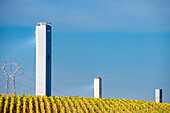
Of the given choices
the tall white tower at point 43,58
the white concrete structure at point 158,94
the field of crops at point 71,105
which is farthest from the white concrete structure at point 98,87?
the field of crops at point 71,105

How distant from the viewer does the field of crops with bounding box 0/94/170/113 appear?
604 inches

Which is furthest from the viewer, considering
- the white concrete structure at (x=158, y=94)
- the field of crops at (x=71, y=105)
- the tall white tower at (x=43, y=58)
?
the white concrete structure at (x=158, y=94)

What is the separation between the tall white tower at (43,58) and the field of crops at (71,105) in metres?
5.84

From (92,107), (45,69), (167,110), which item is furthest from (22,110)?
(45,69)

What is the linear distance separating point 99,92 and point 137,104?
18.9ft

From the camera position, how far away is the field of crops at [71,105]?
50.4 feet

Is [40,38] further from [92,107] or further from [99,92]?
[92,107]

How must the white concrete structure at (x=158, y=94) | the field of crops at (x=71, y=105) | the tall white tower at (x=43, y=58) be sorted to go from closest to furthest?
the field of crops at (x=71, y=105)
the tall white tower at (x=43, y=58)
the white concrete structure at (x=158, y=94)

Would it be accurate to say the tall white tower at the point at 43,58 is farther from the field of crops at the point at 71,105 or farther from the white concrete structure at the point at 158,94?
the white concrete structure at the point at 158,94

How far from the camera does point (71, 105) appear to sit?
53.4 feet

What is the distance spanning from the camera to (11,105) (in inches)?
597

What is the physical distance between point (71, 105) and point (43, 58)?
7.07m

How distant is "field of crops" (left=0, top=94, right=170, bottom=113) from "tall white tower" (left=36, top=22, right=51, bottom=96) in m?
5.84

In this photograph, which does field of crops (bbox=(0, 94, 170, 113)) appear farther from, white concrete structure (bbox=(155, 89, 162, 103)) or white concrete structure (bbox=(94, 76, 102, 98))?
white concrete structure (bbox=(155, 89, 162, 103))
